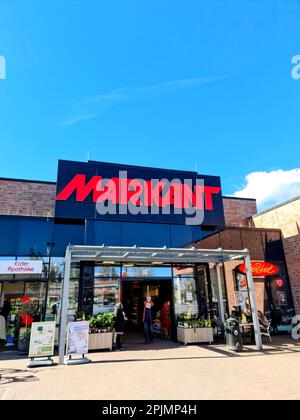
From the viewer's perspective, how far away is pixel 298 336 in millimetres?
11391

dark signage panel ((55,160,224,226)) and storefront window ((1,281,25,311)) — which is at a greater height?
dark signage panel ((55,160,224,226))

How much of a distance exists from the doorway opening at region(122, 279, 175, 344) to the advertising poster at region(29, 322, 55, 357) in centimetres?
389

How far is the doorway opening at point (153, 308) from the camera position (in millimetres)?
11734

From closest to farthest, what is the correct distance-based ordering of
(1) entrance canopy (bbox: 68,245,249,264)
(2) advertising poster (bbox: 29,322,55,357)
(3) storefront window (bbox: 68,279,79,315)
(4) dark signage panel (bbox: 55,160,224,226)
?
1. (2) advertising poster (bbox: 29,322,55,357)
2. (1) entrance canopy (bbox: 68,245,249,264)
3. (3) storefront window (bbox: 68,279,79,315)
4. (4) dark signage panel (bbox: 55,160,224,226)

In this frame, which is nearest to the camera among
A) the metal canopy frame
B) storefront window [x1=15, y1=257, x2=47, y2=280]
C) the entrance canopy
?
the metal canopy frame

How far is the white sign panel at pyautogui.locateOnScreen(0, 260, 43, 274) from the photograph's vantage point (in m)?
10.5

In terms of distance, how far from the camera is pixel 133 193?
12445mm

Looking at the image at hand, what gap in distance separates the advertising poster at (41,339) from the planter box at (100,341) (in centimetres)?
174

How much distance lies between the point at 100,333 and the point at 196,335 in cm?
337

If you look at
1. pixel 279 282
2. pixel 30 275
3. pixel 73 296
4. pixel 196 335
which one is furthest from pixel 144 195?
pixel 279 282

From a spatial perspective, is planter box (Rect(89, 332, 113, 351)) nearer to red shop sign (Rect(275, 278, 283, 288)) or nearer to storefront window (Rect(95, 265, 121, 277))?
storefront window (Rect(95, 265, 121, 277))

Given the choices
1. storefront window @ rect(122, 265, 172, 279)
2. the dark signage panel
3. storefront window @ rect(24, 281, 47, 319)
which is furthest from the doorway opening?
storefront window @ rect(24, 281, 47, 319)

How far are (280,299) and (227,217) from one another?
15.0 feet
